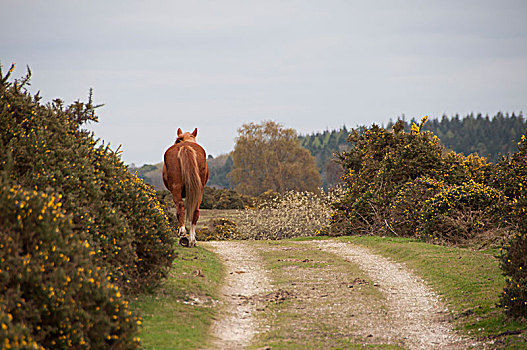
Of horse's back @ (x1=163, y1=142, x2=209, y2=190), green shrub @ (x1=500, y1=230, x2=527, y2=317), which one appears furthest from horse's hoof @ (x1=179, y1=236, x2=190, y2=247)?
green shrub @ (x1=500, y1=230, x2=527, y2=317)

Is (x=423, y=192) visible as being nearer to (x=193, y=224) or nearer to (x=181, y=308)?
(x=193, y=224)

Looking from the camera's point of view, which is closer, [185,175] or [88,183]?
[88,183]

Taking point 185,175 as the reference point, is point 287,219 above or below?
below

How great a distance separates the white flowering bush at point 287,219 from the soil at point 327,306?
1204 cm

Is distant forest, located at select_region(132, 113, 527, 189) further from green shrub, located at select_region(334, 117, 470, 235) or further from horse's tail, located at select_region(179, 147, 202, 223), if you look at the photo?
horse's tail, located at select_region(179, 147, 202, 223)

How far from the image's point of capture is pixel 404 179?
22.0 metres

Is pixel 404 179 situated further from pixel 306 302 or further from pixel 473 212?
pixel 306 302

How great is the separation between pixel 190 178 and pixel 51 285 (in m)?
8.24

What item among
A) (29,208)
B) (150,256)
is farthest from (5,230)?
(150,256)

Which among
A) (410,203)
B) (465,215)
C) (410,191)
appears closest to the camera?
(465,215)

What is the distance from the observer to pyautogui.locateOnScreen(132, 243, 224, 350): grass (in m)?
7.21

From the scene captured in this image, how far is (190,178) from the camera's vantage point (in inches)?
533

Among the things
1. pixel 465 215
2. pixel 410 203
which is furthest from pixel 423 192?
pixel 465 215

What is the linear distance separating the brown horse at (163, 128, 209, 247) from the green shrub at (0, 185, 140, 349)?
292 inches
